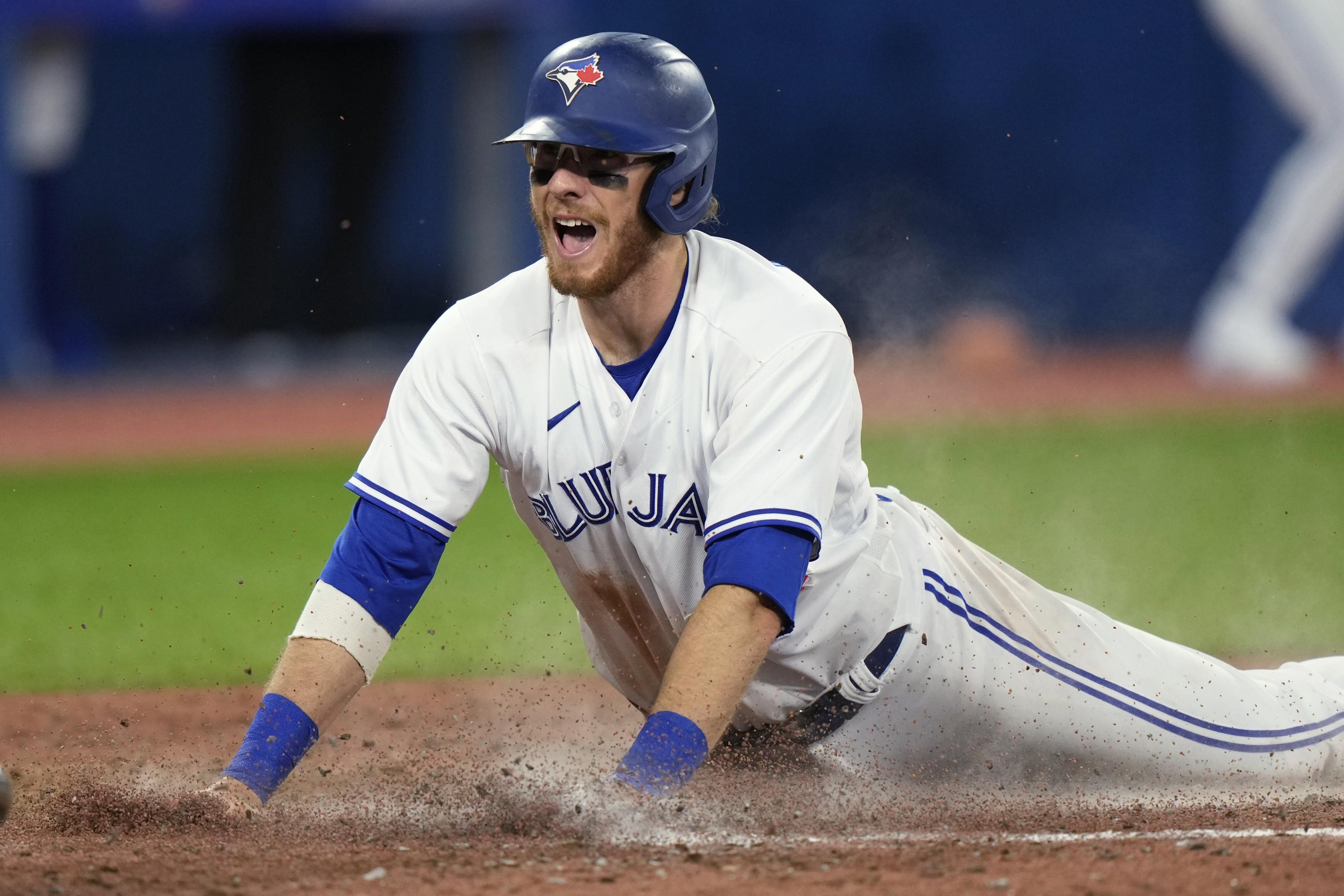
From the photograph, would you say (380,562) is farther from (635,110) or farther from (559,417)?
(635,110)

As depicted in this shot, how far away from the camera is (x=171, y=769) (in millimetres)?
4379

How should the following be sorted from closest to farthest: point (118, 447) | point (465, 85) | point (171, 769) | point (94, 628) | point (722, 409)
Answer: point (722, 409) → point (171, 769) → point (94, 628) → point (118, 447) → point (465, 85)

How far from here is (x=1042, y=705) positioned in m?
3.87

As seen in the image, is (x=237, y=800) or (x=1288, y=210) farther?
(x=1288, y=210)

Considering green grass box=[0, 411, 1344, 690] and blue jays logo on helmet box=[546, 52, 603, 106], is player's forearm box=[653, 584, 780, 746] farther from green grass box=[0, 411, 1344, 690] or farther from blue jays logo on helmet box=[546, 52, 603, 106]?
green grass box=[0, 411, 1344, 690]

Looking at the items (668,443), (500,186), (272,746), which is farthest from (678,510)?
(500,186)

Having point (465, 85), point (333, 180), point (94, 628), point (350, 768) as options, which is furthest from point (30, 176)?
point (350, 768)

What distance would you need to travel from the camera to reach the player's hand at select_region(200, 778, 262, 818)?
3.29 metres

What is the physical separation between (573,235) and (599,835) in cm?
124

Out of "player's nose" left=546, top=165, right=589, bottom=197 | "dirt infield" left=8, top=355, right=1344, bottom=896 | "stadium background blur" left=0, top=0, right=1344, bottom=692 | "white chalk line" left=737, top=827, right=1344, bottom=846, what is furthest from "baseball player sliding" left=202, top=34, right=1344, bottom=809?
"stadium background blur" left=0, top=0, right=1344, bottom=692

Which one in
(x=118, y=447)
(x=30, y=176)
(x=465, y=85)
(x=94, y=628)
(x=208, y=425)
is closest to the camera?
(x=94, y=628)

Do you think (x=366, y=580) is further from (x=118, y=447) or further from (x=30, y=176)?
(x=30, y=176)

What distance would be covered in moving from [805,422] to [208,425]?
38.3ft

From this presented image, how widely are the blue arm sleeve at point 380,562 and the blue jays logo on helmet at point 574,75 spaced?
3.15 ft
